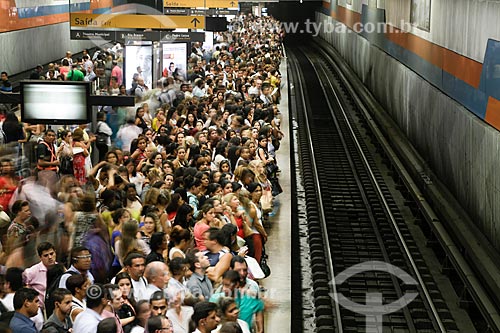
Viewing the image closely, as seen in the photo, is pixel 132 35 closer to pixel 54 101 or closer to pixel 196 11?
pixel 196 11

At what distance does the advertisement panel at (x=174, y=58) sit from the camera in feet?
86.7

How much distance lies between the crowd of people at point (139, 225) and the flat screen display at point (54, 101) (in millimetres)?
743

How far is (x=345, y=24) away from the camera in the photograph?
163ft

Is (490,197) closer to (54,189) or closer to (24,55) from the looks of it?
(54,189)

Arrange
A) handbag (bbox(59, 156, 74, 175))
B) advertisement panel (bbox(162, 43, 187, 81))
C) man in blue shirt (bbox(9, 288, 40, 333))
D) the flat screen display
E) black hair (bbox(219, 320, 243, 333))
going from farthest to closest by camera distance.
Answer: advertisement panel (bbox(162, 43, 187, 81)), handbag (bbox(59, 156, 74, 175)), the flat screen display, man in blue shirt (bbox(9, 288, 40, 333)), black hair (bbox(219, 320, 243, 333))

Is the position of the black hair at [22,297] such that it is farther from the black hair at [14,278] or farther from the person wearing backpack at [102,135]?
the person wearing backpack at [102,135]

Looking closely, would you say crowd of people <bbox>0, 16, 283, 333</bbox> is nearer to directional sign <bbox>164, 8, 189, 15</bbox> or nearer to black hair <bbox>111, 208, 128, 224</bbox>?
black hair <bbox>111, 208, 128, 224</bbox>

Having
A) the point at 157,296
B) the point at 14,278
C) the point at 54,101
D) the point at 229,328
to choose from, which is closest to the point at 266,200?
the point at 54,101

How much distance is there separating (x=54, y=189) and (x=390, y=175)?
1259cm

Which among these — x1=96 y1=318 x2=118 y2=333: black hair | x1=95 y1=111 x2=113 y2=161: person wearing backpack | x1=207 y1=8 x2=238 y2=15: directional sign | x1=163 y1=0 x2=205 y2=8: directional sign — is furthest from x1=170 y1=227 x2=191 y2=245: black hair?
x1=207 y1=8 x2=238 y2=15: directional sign

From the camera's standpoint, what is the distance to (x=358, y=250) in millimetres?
17516

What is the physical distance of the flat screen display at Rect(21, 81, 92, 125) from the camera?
46.7 ft

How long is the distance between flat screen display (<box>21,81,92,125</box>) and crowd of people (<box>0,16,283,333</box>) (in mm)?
743

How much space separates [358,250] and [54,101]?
6073 mm
